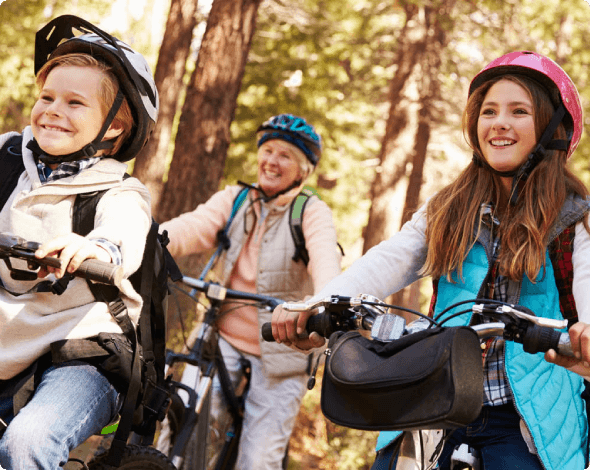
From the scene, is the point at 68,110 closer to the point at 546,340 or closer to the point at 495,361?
the point at 495,361

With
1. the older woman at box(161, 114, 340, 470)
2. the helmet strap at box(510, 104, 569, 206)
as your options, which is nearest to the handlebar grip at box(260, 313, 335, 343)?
the helmet strap at box(510, 104, 569, 206)

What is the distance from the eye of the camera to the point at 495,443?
302cm

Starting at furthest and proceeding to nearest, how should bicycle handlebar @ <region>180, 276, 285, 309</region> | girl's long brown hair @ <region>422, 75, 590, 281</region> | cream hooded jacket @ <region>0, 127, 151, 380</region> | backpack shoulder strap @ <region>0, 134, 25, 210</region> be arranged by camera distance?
bicycle handlebar @ <region>180, 276, 285, 309</region> < backpack shoulder strap @ <region>0, 134, 25, 210</region> < girl's long brown hair @ <region>422, 75, 590, 281</region> < cream hooded jacket @ <region>0, 127, 151, 380</region>

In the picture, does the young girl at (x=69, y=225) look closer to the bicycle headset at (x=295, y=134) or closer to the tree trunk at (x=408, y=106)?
the bicycle headset at (x=295, y=134)

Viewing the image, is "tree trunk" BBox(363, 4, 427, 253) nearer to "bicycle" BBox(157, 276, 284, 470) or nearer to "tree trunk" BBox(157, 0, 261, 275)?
"tree trunk" BBox(157, 0, 261, 275)

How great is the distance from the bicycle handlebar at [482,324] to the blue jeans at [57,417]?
0.90 metres

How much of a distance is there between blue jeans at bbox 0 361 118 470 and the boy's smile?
3.42 feet

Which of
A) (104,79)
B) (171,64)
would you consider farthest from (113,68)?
(171,64)

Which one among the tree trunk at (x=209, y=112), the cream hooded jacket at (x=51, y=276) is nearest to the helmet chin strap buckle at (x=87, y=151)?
the cream hooded jacket at (x=51, y=276)

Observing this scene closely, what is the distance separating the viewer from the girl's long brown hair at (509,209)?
10.4 ft

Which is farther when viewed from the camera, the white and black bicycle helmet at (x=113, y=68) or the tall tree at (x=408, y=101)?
the tall tree at (x=408, y=101)

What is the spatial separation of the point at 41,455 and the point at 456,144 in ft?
59.3

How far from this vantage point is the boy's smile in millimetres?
3391

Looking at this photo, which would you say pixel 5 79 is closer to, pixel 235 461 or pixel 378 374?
pixel 235 461
